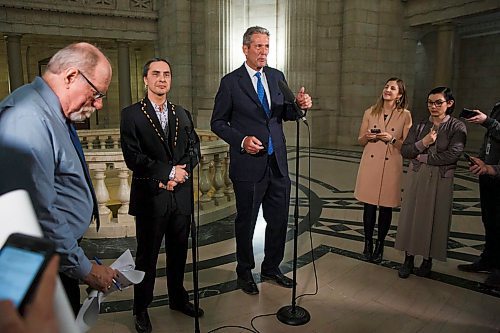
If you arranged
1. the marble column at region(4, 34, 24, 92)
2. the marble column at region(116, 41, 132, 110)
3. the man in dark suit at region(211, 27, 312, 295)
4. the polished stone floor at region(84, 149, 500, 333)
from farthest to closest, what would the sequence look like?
the marble column at region(116, 41, 132, 110) < the marble column at region(4, 34, 24, 92) < the man in dark suit at region(211, 27, 312, 295) < the polished stone floor at region(84, 149, 500, 333)

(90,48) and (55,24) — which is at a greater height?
(55,24)

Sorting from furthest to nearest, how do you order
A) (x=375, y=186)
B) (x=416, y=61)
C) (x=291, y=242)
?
1. (x=416, y=61)
2. (x=291, y=242)
3. (x=375, y=186)

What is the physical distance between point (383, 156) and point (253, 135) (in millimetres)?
1363

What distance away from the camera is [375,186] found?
12.5ft

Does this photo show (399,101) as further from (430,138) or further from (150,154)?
(150,154)

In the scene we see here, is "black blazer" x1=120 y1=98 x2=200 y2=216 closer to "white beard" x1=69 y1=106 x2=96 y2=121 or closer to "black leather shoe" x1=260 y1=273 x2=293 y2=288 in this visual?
"white beard" x1=69 y1=106 x2=96 y2=121

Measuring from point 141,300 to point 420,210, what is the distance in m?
2.33

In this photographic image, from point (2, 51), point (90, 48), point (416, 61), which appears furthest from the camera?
point (2, 51)

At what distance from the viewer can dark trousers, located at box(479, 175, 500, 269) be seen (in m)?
3.47

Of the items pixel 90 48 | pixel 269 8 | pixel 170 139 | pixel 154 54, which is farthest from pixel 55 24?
pixel 90 48

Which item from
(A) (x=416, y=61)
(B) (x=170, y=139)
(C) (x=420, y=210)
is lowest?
(C) (x=420, y=210)

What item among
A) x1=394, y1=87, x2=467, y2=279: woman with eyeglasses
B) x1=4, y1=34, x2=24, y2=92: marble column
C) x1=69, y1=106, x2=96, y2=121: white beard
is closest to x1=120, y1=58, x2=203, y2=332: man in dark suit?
x1=69, y1=106, x2=96, y2=121: white beard

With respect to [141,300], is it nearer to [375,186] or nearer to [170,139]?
[170,139]

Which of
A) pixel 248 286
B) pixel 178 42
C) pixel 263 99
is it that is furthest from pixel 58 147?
pixel 178 42
